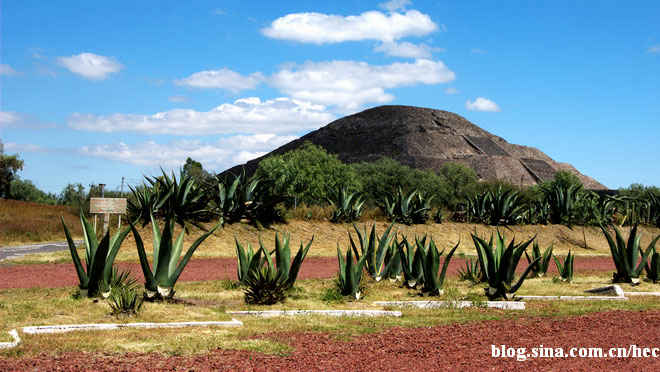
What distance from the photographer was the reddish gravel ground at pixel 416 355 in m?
5.25

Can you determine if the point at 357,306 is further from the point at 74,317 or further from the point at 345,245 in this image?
the point at 345,245

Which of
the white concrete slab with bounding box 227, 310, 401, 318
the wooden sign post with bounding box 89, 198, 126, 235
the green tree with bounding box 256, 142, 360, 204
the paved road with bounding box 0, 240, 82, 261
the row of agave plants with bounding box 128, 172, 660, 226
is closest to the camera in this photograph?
the white concrete slab with bounding box 227, 310, 401, 318

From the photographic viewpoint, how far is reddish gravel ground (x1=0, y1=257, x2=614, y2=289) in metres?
10.9

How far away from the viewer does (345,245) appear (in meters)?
19.8

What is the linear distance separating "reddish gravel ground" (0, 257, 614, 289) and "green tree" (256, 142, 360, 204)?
67.6 ft

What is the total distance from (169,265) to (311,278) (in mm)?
4302

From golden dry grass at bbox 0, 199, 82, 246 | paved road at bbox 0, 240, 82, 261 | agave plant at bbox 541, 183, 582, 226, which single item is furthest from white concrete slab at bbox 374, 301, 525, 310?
agave plant at bbox 541, 183, 582, 226

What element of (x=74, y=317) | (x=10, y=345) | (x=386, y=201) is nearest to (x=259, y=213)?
(x=386, y=201)

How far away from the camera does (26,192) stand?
56.9 m

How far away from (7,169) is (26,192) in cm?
468

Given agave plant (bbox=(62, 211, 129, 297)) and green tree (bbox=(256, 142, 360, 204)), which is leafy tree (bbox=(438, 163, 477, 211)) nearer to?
green tree (bbox=(256, 142, 360, 204))

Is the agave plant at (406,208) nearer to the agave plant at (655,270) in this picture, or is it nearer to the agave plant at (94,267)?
the agave plant at (655,270)

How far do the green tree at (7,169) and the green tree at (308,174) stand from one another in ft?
84.6

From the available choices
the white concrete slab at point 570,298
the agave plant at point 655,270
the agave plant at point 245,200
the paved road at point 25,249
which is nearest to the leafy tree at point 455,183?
the agave plant at point 245,200
